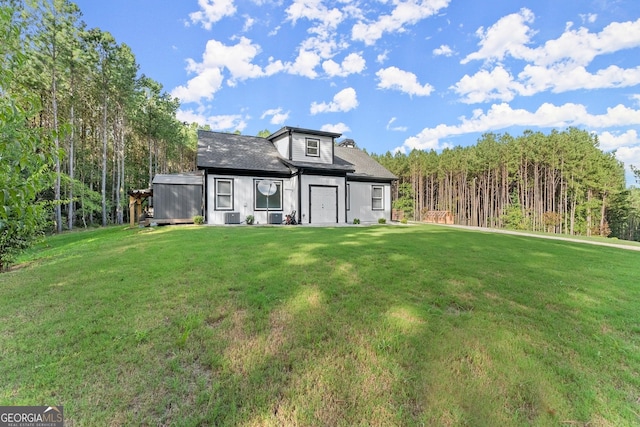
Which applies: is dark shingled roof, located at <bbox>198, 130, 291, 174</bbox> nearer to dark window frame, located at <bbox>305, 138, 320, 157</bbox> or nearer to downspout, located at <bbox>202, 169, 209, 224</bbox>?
downspout, located at <bbox>202, 169, 209, 224</bbox>

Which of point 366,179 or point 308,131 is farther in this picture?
point 366,179

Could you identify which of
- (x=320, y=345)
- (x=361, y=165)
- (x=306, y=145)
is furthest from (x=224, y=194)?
(x=320, y=345)

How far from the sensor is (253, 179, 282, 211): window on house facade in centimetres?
1498

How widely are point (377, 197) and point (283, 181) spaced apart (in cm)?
665

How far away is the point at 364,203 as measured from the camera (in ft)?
59.8

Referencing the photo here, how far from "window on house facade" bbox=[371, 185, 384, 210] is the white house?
69 millimetres

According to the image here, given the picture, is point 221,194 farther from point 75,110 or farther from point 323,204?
point 75,110

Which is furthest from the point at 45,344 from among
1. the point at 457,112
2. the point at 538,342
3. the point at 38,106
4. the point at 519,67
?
the point at 457,112

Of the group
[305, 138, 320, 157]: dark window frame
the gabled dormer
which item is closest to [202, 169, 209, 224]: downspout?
the gabled dormer

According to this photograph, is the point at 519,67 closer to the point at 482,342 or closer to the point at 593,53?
the point at 593,53

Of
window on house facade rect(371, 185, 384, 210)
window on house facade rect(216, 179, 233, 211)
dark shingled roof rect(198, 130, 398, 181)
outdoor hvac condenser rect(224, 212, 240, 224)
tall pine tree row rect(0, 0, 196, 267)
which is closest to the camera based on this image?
tall pine tree row rect(0, 0, 196, 267)

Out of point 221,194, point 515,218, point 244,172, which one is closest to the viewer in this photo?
point 221,194

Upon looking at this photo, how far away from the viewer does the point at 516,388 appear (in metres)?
2.39

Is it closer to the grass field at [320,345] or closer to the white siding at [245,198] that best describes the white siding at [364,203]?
the white siding at [245,198]
